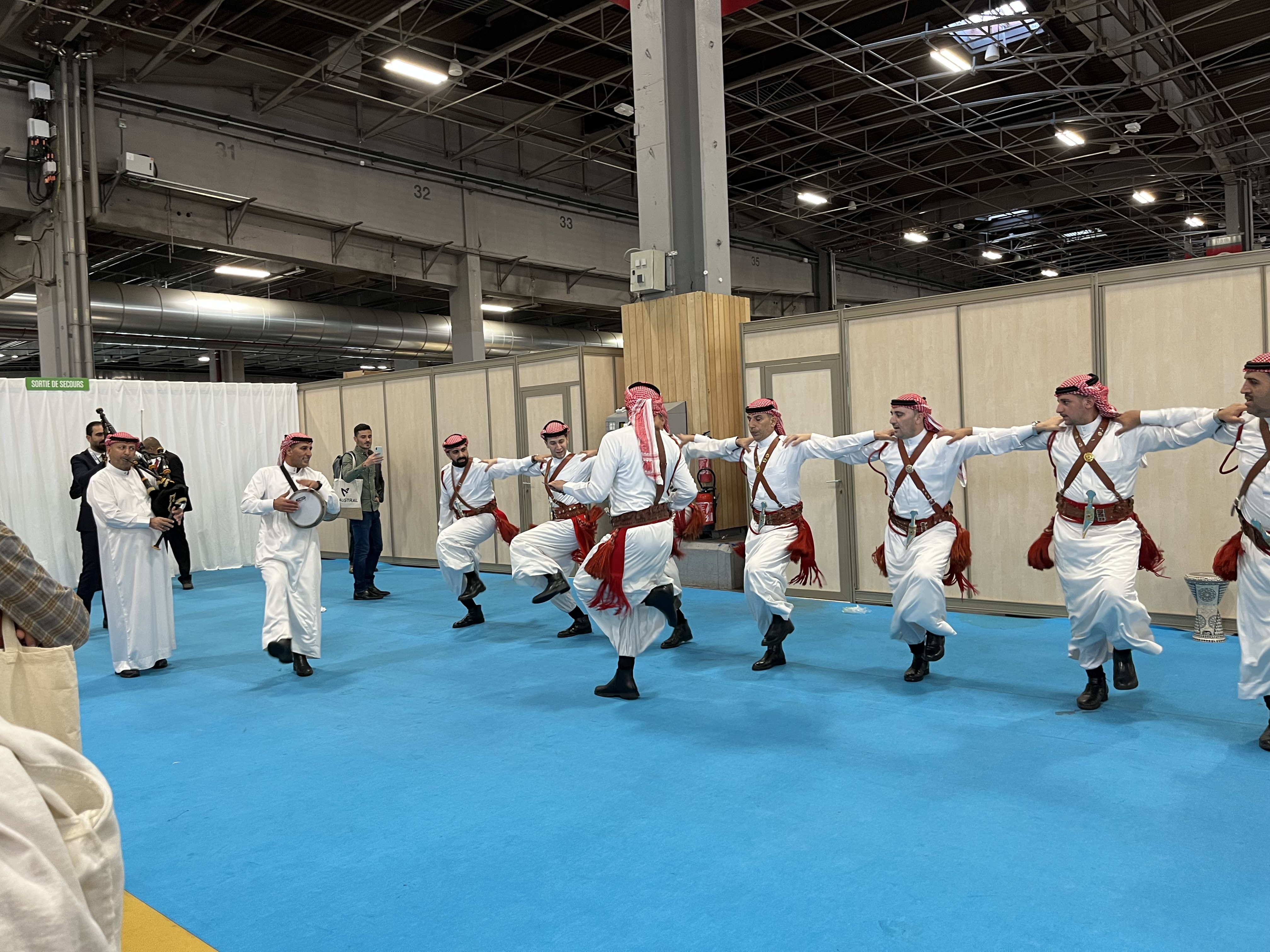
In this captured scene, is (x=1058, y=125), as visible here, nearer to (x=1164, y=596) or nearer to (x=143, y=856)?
(x=1164, y=596)

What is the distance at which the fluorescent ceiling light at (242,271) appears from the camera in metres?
15.3

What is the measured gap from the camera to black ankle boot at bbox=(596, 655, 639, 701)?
Answer: 4.97 m

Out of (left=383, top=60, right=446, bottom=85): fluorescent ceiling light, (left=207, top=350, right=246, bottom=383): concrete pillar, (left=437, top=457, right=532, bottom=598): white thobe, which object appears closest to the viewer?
(left=437, top=457, right=532, bottom=598): white thobe

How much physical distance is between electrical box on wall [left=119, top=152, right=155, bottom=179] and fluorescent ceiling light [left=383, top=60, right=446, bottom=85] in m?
2.94

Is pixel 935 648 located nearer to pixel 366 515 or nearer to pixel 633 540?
pixel 633 540

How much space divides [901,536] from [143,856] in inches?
157

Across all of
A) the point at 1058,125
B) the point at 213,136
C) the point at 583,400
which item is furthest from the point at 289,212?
the point at 1058,125

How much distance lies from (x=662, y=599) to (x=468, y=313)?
10.4 metres

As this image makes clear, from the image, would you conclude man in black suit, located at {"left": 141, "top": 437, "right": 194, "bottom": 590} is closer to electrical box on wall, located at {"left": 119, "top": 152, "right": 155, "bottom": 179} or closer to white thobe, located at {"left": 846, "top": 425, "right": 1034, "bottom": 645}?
electrical box on wall, located at {"left": 119, "top": 152, "right": 155, "bottom": 179}

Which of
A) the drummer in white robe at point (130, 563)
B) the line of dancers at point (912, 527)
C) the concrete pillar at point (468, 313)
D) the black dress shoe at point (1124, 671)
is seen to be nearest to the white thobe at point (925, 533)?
the line of dancers at point (912, 527)

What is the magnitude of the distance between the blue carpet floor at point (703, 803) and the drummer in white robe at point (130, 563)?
0.25 meters

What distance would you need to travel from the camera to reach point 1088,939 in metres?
2.44

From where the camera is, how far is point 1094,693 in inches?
175

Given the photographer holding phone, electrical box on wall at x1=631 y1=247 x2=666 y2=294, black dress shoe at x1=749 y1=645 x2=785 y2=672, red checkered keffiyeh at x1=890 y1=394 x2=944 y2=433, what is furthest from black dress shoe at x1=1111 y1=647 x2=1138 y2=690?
the photographer holding phone
